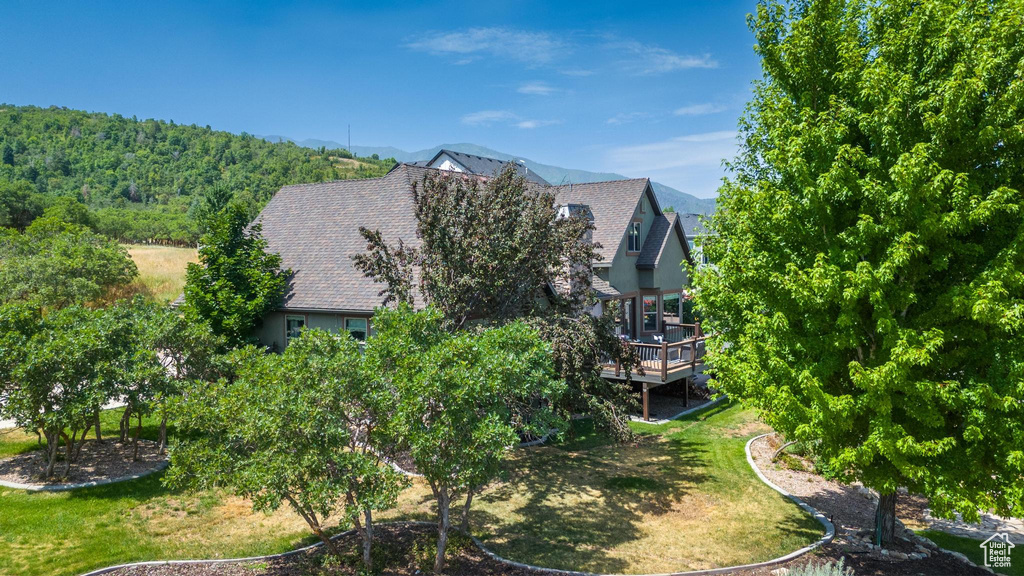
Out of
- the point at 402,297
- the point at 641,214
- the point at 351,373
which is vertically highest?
the point at 641,214

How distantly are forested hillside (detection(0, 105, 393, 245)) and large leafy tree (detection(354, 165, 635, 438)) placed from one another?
54.8 metres

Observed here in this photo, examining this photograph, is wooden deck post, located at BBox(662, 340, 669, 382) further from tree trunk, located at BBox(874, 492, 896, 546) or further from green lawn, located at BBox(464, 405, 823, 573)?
tree trunk, located at BBox(874, 492, 896, 546)

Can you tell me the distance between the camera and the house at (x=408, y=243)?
1988 centimetres

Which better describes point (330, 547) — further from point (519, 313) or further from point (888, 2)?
point (888, 2)

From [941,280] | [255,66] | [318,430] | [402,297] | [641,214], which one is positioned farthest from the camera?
[255,66]

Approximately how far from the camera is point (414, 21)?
22.8 metres

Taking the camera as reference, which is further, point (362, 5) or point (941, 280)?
point (362, 5)

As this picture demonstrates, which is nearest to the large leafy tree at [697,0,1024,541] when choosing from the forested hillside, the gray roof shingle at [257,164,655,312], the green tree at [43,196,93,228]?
the gray roof shingle at [257,164,655,312]

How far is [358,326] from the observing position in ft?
63.4

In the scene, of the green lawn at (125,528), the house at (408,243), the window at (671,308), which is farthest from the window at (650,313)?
the green lawn at (125,528)

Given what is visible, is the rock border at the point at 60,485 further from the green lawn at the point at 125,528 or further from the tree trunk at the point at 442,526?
the tree trunk at the point at 442,526

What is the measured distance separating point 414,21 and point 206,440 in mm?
18819

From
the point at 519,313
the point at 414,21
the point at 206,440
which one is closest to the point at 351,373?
the point at 206,440

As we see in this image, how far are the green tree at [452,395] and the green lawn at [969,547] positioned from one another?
8.46m
